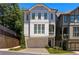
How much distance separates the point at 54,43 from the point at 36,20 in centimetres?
75

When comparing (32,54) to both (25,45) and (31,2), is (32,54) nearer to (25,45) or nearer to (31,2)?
(25,45)

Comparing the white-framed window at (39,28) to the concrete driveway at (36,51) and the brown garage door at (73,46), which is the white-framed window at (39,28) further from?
the brown garage door at (73,46)

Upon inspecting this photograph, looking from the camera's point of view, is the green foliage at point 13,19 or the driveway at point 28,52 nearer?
the driveway at point 28,52

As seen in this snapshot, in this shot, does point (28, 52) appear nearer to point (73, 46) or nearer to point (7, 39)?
point (7, 39)

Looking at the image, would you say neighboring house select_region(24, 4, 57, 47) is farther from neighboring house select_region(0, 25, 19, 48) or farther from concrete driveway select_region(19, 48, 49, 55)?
neighboring house select_region(0, 25, 19, 48)

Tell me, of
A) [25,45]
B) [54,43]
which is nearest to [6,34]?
[25,45]

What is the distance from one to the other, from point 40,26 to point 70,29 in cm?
77

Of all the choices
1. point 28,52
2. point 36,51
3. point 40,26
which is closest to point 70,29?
point 40,26

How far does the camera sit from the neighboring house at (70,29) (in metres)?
11.1

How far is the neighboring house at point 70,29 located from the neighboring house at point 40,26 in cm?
21

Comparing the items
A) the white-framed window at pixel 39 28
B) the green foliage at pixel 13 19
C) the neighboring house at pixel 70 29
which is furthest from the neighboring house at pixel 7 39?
the neighboring house at pixel 70 29

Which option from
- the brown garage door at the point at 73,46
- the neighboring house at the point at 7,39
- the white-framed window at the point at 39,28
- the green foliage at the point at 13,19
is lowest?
the brown garage door at the point at 73,46

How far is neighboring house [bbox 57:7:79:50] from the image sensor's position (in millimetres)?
11141

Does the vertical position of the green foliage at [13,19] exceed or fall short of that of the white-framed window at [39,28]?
it exceeds it
